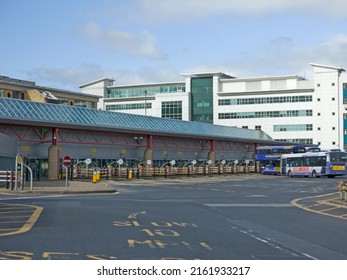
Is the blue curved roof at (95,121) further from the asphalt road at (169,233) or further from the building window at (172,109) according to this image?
the asphalt road at (169,233)

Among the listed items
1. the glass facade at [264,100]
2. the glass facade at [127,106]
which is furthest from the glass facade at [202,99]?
the glass facade at [127,106]

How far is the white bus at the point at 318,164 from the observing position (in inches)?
2500

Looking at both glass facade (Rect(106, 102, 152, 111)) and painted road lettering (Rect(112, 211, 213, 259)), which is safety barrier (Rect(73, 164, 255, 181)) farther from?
glass facade (Rect(106, 102, 152, 111))

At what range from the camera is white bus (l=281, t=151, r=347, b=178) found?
208 ft

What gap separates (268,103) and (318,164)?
44398mm

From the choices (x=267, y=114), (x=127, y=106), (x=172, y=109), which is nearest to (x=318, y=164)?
(x=267, y=114)

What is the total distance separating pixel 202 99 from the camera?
364 feet

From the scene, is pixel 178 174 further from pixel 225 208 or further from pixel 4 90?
pixel 225 208

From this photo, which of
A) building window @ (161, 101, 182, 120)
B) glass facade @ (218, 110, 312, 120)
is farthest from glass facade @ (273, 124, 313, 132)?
building window @ (161, 101, 182, 120)

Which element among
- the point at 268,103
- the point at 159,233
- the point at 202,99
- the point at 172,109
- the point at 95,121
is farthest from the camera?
the point at 202,99

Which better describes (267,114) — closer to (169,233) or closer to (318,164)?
(318,164)

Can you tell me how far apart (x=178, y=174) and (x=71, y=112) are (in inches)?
649

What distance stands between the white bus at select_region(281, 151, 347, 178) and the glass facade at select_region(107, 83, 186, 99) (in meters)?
51.5

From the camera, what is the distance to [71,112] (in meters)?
60.1
